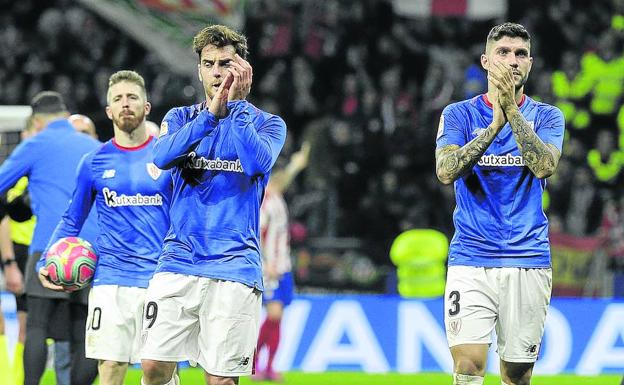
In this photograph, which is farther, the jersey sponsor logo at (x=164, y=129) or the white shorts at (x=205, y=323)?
the jersey sponsor logo at (x=164, y=129)

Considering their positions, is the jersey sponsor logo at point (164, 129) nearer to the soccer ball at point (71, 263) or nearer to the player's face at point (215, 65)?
the player's face at point (215, 65)

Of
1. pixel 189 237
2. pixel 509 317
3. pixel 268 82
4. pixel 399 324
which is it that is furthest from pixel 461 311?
pixel 268 82

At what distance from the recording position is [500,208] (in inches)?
241

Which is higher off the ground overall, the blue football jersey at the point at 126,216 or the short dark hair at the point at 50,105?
the short dark hair at the point at 50,105

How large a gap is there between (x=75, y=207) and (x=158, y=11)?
377 inches

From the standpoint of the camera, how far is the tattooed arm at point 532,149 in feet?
19.3

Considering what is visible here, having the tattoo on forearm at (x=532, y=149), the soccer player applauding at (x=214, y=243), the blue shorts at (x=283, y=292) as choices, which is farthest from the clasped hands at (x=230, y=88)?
the blue shorts at (x=283, y=292)

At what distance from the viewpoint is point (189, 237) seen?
5.68 metres

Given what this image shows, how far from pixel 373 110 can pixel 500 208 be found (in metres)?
11.4

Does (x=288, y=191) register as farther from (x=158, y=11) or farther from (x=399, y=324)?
(x=399, y=324)

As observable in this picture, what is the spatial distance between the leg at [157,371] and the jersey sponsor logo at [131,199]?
1.50 meters

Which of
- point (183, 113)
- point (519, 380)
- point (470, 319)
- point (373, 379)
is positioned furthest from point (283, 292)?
point (183, 113)

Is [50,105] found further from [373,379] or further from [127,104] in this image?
[373,379]

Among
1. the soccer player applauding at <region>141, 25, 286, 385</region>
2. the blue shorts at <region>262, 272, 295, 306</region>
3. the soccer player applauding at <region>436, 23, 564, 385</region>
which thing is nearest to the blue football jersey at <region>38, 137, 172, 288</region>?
the soccer player applauding at <region>141, 25, 286, 385</region>
